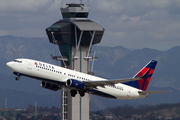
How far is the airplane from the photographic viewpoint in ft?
238

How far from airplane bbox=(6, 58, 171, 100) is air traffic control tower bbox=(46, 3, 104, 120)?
102ft

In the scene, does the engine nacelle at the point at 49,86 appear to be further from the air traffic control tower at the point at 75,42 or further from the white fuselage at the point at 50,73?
the air traffic control tower at the point at 75,42

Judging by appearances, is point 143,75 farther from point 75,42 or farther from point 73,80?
point 75,42

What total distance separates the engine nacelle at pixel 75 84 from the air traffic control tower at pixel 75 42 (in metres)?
39.3

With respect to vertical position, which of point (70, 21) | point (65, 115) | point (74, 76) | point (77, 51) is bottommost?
point (65, 115)

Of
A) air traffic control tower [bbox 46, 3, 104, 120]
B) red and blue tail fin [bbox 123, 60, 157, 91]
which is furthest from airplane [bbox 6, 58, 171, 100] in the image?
air traffic control tower [bbox 46, 3, 104, 120]

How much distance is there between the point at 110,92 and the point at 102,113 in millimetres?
50185

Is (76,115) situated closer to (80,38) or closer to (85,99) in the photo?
(85,99)

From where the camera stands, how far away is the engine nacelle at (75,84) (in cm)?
7519

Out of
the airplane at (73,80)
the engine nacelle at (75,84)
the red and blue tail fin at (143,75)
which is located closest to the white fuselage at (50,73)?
the airplane at (73,80)

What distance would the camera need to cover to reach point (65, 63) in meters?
118

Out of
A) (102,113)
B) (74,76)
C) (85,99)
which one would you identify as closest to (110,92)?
(74,76)

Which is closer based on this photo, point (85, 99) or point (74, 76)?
point (74, 76)

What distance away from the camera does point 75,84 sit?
7562 cm
